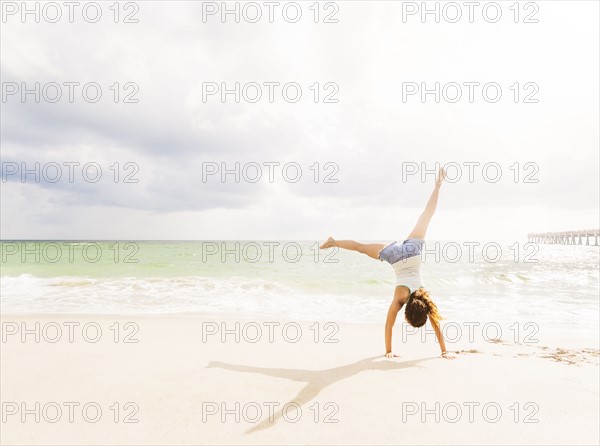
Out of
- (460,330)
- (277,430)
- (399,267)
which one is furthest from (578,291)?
(277,430)

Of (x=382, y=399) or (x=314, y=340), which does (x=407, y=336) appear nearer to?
(x=314, y=340)

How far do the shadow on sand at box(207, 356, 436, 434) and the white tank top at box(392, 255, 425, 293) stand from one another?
1.18 m

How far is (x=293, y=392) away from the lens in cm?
462

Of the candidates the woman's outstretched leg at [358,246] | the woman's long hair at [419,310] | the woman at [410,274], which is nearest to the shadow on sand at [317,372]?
the woman at [410,274]

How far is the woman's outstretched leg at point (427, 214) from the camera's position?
6531mm

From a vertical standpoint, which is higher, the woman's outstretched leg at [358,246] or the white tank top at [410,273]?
the woman's outstretched leg at [358,246]

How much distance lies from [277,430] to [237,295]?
1086 cm

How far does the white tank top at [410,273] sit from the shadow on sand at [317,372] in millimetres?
1176

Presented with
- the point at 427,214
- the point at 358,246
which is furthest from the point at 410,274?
the point at 427,214

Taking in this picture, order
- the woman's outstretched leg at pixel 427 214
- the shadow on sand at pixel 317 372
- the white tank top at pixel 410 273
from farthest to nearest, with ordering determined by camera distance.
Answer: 1. the woman's outstretched leg at pixel 427 214
2. the white tank top at pixel 410 273
3. the shadow on sand at pixel 317 372

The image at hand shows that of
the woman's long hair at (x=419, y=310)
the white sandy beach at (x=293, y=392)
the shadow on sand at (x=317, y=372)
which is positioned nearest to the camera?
the white sandy beach at (x=293, y=392)

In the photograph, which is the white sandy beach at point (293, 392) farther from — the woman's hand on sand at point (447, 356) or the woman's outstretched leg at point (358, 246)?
the woman's outstretched leg at point (358, 246)

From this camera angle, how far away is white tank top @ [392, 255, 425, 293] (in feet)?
19.7

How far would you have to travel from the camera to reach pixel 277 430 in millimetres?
3742
